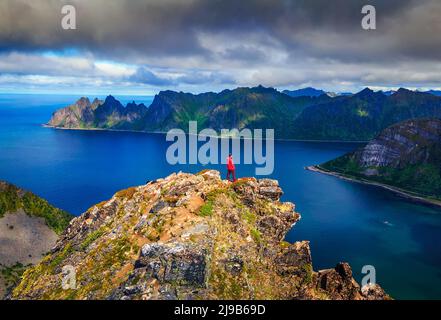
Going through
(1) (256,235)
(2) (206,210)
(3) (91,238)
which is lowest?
(3) (91,238)

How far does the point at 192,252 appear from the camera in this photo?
5753cm

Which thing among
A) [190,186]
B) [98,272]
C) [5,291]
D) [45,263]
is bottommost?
[5,291]

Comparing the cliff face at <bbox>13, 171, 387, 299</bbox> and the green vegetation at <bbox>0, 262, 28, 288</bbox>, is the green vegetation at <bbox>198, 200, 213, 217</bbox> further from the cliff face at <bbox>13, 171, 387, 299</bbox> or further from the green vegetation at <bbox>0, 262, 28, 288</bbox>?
the green vegetation at <bbox>0, 262, 28, 288</bbox>

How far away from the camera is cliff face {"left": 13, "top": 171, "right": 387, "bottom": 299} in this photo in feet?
186

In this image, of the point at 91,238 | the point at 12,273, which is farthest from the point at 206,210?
the point at 12,273

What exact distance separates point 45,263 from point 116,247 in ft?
82.8

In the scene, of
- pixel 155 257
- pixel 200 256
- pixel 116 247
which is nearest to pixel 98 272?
pixel 116 247

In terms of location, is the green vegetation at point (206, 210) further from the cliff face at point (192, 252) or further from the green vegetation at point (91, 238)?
the green vegetation at point (91, 238)

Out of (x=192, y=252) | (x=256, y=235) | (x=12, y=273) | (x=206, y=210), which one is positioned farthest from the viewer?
(x=12, y=273)

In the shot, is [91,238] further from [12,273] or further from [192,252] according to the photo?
[12,273]

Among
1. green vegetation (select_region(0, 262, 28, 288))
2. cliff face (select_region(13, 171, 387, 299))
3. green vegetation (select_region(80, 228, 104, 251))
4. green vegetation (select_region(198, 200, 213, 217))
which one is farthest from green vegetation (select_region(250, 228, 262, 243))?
green vegetation (select_region(0, 262, 28, 288))
